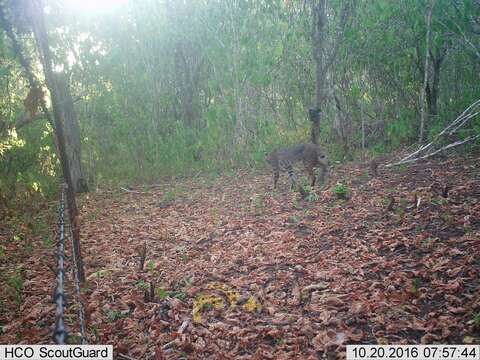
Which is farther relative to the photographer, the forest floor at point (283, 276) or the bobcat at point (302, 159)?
the bobcat at point (302, 159)

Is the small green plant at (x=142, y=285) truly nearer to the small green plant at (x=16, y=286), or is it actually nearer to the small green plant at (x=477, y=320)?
the small green plant at (x=16, y=286)

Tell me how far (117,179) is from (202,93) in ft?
17.5

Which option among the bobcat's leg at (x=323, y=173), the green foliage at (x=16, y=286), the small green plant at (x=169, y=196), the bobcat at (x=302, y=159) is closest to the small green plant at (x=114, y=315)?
the green foliage at (x=16, y=286)

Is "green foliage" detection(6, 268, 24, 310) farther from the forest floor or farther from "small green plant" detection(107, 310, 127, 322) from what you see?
"small green plant" detection(107, 310, 127, 322)

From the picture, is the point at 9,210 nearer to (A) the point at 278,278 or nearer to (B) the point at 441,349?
(A) the point at 278,278

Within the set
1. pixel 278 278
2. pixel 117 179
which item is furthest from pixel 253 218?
pixel 117 179

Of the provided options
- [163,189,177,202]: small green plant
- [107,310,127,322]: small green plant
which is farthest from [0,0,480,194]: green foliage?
[107,310,127,322]: small green plant

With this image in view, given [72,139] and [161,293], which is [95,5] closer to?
[72,139]

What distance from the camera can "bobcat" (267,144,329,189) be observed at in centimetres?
1020

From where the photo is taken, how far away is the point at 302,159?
34.6 feet

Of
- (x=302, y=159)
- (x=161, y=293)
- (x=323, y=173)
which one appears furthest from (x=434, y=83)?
(x=161, y=293)

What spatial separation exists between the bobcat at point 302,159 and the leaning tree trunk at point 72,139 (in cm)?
689

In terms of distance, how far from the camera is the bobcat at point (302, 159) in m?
10.2

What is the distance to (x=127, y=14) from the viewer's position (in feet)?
48.0
